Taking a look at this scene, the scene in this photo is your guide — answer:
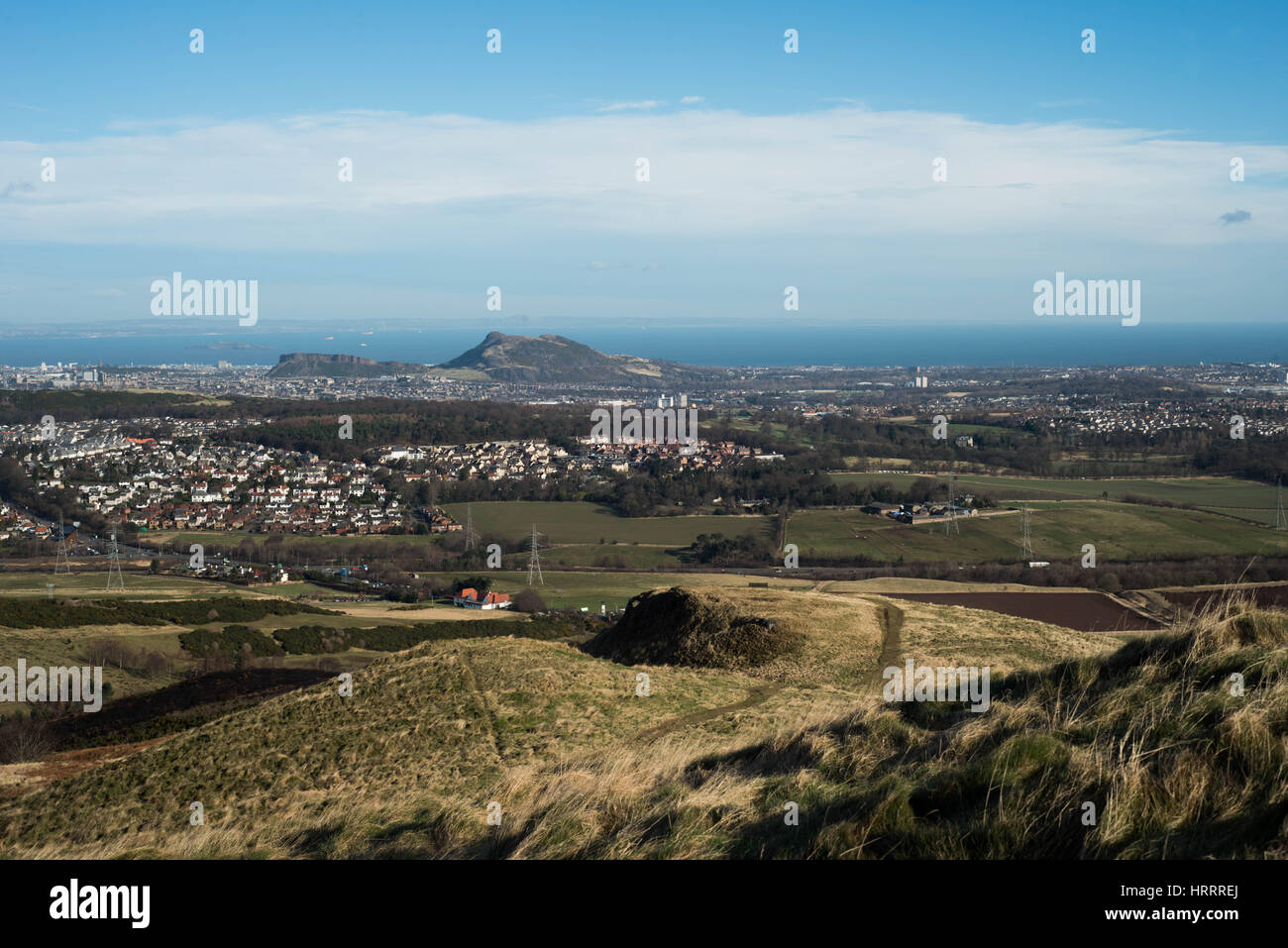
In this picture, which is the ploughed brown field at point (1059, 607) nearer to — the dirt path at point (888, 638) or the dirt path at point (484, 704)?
the dirt path at point (888, 638)

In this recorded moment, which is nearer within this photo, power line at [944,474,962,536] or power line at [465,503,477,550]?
power line at [944,474,962,536]

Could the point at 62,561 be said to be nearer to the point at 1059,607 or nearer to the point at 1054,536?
the point at 1059,607

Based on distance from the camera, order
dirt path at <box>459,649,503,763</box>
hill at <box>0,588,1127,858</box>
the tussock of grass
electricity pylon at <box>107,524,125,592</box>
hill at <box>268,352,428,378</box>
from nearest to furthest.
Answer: the tussock of grass < hill at <box>0,588,1127,858</box> < dirt path at <box>459,649,503,763</box> < electricity pylon at <box>107,524,125,592</box> < hill at <box>268,352,428,378</box>

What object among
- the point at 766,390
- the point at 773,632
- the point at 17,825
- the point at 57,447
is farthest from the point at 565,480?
the point at 766,390

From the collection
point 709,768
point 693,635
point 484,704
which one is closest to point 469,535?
point 693,635

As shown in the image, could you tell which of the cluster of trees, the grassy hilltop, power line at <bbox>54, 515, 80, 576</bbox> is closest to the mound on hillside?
the grassy hilltop

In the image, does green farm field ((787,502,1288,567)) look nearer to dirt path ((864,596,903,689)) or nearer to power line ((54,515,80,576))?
dirt path ((864,596,903,689))

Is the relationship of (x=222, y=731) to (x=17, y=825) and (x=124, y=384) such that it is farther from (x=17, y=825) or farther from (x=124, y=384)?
(x=124, y=384)
